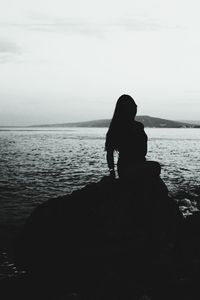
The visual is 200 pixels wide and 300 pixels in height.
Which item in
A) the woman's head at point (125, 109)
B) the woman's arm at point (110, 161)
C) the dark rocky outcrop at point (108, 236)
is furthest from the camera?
the woman's arm at point (110, 161)

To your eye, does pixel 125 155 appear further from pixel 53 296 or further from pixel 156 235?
pixel 53 296

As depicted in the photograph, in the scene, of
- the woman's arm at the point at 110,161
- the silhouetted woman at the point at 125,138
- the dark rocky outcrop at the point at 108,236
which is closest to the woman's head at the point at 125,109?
the silhouetted woman at the point at 125,138

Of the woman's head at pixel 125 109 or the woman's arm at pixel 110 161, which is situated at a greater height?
the woman's head at pixel 125 109

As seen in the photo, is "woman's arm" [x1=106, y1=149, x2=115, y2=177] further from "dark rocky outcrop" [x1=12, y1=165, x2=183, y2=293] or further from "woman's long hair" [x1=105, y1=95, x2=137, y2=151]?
"dark rocky outcrop" [x1=12, y1=165, x2=183, y2=293]

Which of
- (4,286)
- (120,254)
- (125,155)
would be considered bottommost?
(4,286)

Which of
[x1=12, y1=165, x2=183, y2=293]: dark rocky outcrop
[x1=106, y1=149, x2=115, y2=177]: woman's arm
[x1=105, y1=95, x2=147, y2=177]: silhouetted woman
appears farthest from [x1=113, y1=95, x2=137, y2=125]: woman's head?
[x1=12, y1=165, x2=183, y2=293]: dark rocky outcrop

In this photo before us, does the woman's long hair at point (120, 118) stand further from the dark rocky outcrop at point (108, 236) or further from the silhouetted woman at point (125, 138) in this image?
the dark rocky outcrop at point (108, 236)

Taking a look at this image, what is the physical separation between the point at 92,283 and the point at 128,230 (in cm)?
162

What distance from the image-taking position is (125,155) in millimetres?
9539

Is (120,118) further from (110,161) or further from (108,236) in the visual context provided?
(108,236)

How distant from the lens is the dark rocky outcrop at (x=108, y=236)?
8562 millimetres

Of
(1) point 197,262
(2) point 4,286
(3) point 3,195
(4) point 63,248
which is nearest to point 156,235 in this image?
(1) point 197,262

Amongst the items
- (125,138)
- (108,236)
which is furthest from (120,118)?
(108,236)

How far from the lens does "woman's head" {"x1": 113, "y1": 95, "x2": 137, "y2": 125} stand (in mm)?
8914
